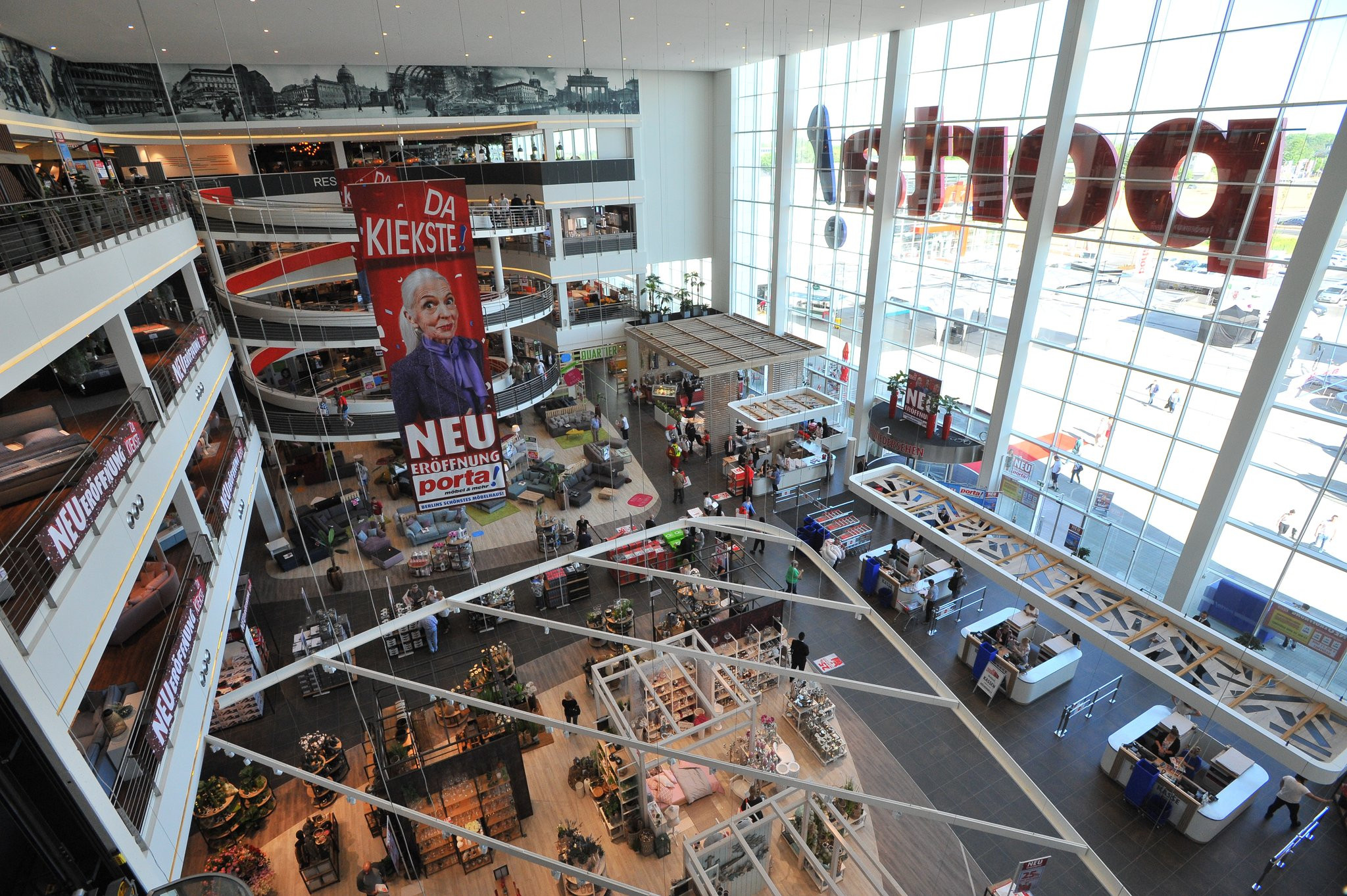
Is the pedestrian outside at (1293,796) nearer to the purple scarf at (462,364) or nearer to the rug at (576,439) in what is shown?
the purple scarf at (462,364)

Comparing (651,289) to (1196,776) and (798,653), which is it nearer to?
(798,653)

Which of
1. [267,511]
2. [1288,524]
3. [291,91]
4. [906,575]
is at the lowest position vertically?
[906,575]

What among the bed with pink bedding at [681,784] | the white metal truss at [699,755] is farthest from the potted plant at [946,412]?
the white metal truss at [699,755]

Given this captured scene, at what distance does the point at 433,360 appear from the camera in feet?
21.8

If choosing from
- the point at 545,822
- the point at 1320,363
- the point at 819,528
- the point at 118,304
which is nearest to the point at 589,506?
the point at 819,528

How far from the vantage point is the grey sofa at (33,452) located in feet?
24.9

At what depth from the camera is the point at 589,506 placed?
1794cm

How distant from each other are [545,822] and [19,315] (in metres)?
8.79

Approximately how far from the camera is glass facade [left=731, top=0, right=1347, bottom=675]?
10.9m

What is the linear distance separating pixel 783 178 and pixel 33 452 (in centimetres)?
2064

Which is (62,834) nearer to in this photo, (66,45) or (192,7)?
(192,7)

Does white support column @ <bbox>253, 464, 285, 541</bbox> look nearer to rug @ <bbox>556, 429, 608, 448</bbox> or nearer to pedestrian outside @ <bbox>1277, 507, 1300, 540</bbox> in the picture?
rug @ <bbox>556, 429, 608, 448</bbox>

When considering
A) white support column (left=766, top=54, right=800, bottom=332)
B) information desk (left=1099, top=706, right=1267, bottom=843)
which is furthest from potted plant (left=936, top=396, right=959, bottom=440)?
white support column (left=766, top=54, right=800, bottom=332)

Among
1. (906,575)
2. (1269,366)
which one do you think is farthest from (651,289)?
(1269,366)
